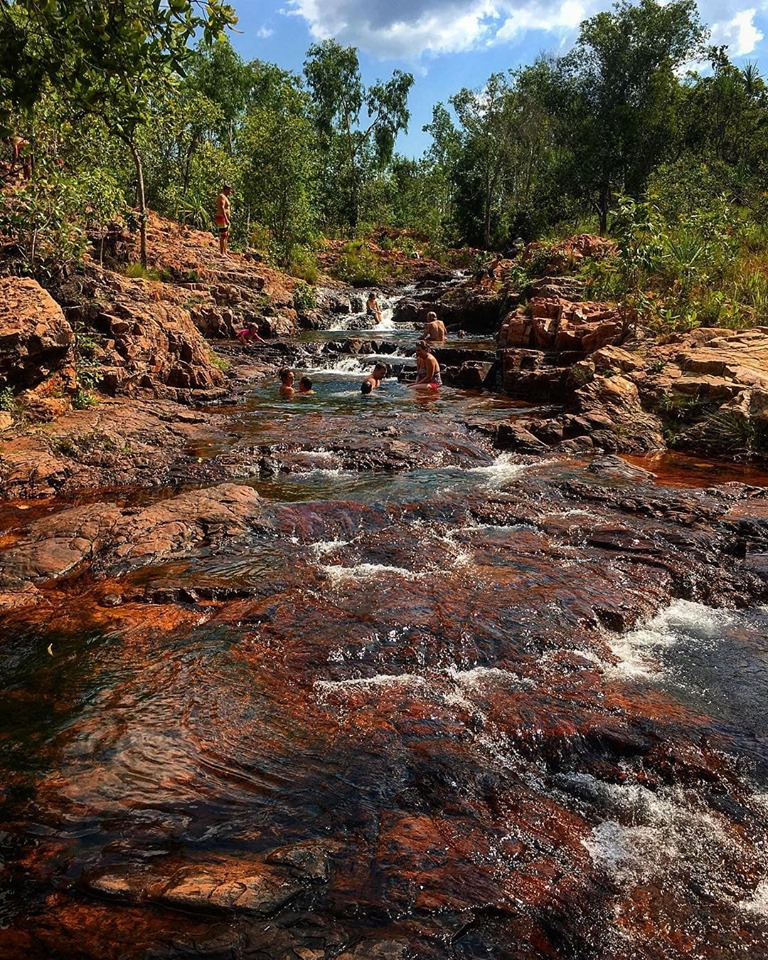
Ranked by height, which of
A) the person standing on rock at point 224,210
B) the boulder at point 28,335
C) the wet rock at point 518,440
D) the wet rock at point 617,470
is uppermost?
the person standing on rock at point 224,210

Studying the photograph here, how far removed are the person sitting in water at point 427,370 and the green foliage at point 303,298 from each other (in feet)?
29.4

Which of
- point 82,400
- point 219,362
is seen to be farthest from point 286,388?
point 82,400

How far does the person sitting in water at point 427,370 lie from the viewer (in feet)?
45.8

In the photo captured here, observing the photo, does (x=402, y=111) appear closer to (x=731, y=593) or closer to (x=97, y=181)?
(x=97, y=181)

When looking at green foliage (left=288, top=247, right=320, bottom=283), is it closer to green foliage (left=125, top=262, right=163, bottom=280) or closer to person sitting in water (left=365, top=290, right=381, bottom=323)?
person sitting in water (left=365, top=290, right=381, bottom=323)

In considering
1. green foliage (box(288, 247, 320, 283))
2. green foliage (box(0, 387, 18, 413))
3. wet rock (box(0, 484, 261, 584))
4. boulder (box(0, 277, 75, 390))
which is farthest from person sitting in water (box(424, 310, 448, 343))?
wet rock (box(0, 484, 261, 584))

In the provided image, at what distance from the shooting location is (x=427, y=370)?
14.1m

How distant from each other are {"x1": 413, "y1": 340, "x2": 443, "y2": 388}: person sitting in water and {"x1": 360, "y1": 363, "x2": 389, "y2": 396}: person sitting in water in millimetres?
815

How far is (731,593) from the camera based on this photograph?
5320 millimetres

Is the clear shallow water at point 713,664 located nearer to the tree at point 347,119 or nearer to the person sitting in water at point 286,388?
the person sitting in water at point 286,388

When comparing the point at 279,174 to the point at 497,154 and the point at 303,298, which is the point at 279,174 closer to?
the point at 303,298

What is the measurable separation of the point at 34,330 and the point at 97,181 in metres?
4.86

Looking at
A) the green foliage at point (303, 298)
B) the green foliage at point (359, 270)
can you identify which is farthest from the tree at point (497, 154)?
the green foliage at point (303, 298)

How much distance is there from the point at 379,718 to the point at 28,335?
7.22m
